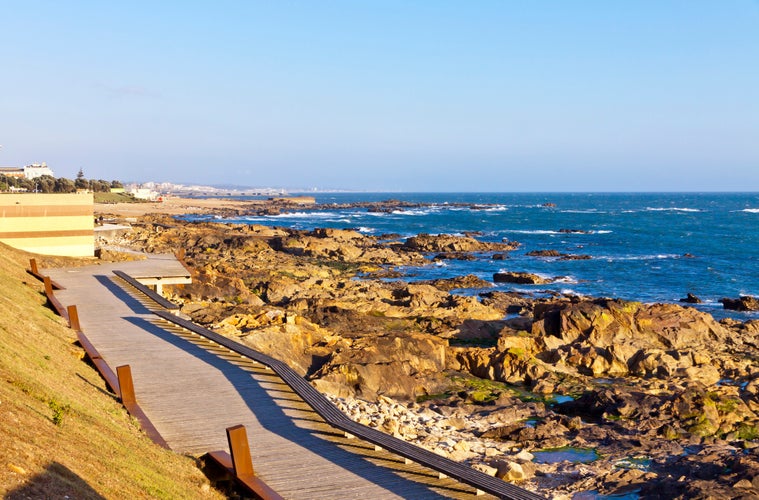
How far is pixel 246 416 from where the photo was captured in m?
14.5

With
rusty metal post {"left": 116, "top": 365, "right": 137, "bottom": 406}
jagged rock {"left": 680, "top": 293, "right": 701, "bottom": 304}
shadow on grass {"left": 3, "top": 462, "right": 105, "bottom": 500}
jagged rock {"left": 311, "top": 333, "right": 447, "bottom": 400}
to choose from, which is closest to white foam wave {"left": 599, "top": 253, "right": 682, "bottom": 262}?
jagged rock {"left": 680, "top": 293, "right": 701, "bottom": 304}

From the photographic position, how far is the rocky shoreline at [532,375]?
16219mm

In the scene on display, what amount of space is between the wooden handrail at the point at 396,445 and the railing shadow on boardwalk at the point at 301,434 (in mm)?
197

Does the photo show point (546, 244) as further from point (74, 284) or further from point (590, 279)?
point (74, 284)

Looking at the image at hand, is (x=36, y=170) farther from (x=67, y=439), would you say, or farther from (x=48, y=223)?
(x=67, y=439)

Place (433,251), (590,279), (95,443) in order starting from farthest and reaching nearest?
(433,251), (590,279), (95,443)

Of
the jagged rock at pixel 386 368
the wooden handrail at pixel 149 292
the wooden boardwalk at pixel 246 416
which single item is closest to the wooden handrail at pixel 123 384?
the wooden boardwalk at pixel 246 416

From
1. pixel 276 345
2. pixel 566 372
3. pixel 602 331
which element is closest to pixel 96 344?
pixel 276 345

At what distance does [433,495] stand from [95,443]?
5.00 metres

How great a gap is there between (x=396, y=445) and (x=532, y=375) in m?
11.9

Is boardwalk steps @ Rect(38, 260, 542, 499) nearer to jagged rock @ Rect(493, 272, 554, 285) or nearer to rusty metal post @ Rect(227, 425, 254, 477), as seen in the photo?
rusty metal post @ Rect(227, 425, 254, 477)

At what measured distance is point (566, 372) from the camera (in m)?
25.1

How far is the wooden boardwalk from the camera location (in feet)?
38.2

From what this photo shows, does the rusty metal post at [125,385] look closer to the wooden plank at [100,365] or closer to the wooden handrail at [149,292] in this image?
the wooden plank at [100,365]
